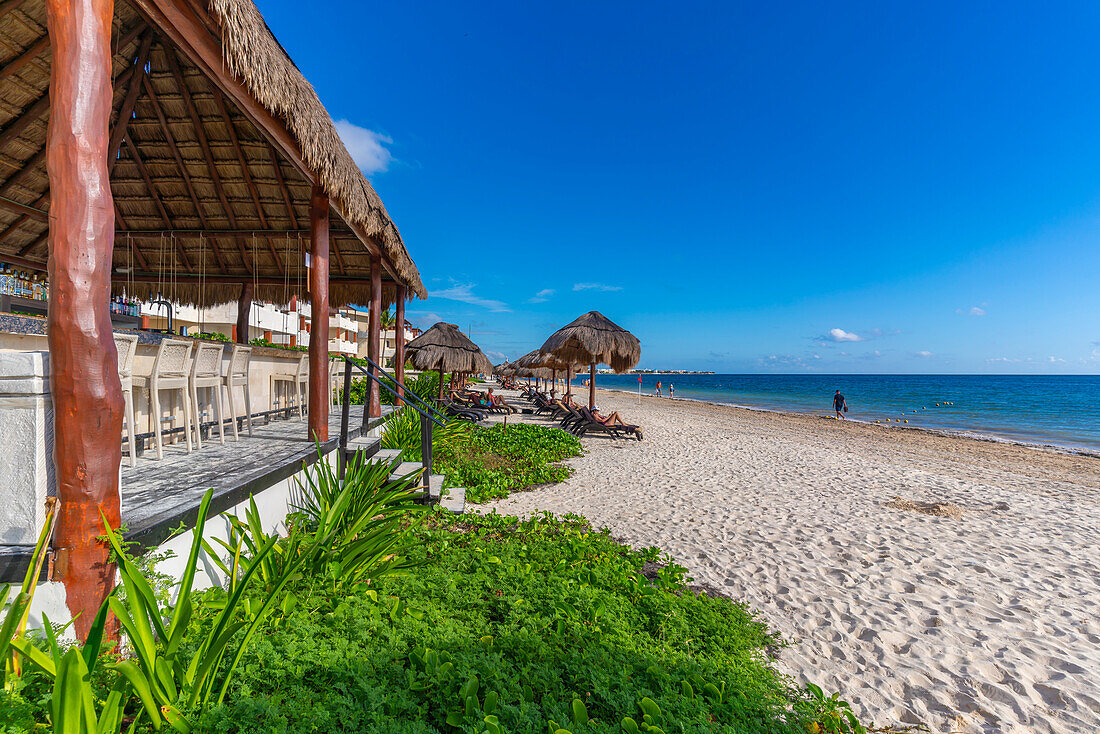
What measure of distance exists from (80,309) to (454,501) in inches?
142

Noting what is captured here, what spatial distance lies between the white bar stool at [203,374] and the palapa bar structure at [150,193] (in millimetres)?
760

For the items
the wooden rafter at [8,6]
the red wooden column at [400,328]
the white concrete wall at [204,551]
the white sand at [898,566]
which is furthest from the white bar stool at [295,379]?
the wooden rafter at [8,6]

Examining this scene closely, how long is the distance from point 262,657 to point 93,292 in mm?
1596

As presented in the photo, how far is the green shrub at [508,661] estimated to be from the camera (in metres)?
1.79

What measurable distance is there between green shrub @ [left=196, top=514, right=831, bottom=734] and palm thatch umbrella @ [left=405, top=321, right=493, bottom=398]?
31.3 ft

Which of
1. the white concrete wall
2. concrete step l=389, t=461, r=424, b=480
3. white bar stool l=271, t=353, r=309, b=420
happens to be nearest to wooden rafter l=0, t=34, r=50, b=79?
white bar stool l=271, t=353, r=309, b=420

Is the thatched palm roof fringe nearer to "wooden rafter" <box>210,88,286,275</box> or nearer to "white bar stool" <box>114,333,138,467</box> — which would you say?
"wooden rafter" <box>210,88,286,275</box>

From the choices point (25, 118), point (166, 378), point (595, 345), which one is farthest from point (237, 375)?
point (595, 345)

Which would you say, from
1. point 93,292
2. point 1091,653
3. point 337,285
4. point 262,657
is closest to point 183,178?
point 337,285

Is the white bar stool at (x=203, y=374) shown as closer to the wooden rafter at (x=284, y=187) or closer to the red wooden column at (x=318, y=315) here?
the red wooden column at (x=318, y=315)

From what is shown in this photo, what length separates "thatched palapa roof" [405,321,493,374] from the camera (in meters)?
12.6

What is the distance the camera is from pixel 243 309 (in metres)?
8.64

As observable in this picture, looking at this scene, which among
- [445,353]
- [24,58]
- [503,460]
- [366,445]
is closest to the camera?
[24,58]

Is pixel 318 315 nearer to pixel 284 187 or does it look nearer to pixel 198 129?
pixel 284 187
